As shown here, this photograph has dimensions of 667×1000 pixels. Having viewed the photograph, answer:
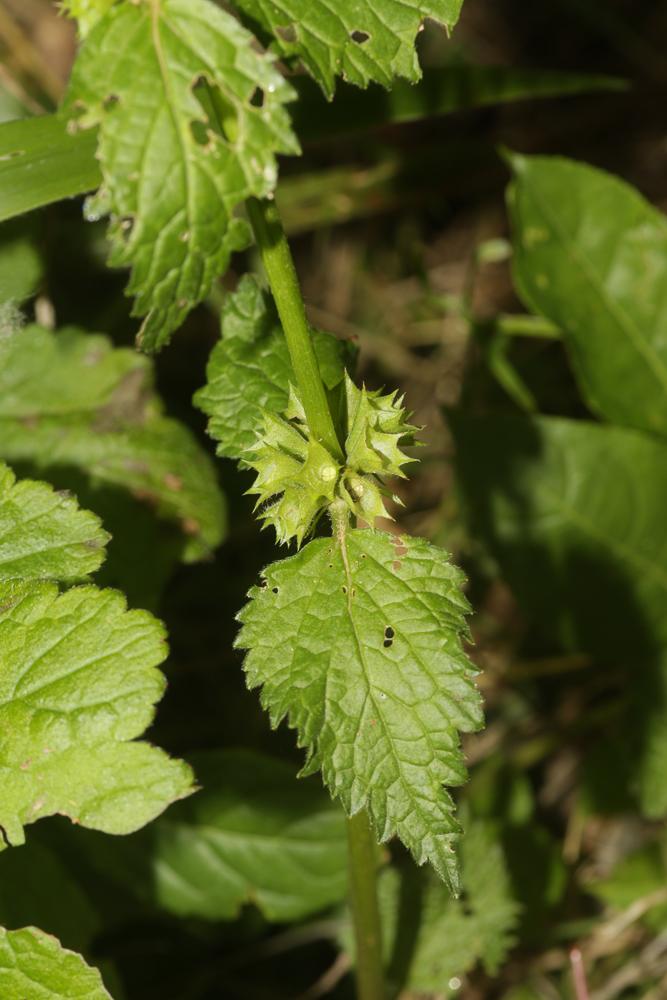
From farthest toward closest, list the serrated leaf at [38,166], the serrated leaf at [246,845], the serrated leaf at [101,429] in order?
the serrated leaf at [246,845], the serrated leaf at [101,429], the serrated leaf at [38,166]

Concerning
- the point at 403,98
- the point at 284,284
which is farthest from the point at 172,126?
the point at 403,98

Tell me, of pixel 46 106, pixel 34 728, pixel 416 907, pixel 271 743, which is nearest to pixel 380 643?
pixel 34 728

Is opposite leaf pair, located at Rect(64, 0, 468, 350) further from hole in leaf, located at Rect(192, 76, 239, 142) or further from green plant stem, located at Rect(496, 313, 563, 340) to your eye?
green plant stem, located at Rect(496, 313, 563, 340)

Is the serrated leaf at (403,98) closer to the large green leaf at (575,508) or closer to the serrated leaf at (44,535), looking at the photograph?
the large green leaf at (575,508)

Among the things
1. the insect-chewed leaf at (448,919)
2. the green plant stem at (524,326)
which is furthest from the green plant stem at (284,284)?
the green plant stem at (524,326)

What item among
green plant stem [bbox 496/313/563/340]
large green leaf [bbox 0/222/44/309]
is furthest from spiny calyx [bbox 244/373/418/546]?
green plant stem [bbox 496/313/563/340]

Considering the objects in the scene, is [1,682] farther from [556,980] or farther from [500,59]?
[500,59]
